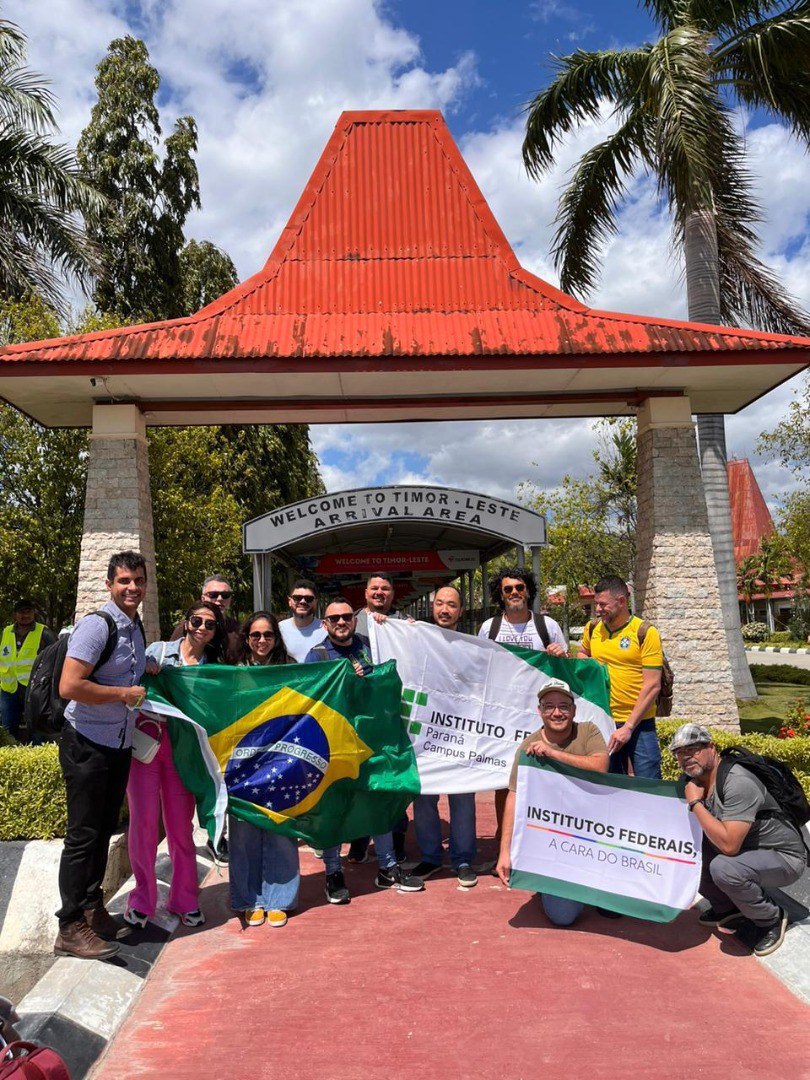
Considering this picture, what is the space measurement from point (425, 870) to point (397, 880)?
0.32 m

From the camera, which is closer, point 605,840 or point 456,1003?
point 456,1003

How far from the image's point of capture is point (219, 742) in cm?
549

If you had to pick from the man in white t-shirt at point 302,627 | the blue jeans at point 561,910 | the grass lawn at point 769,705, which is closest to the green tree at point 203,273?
the grass lawn at point 769,705

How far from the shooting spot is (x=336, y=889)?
5.60 meters

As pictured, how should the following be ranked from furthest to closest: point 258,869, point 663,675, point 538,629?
point 538,629 → point 663,675 → point 258,869

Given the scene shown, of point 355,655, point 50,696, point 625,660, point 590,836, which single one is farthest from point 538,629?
point 50,696

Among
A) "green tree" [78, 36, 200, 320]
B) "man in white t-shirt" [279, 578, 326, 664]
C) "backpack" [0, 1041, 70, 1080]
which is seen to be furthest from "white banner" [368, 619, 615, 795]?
"green tree" [78, 36, 200, 320]

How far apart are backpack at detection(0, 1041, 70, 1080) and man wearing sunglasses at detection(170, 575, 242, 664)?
326 cm

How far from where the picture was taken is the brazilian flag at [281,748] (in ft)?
17.6

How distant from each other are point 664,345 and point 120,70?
2287 centimetres

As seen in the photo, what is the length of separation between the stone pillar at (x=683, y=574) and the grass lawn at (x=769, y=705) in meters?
1.67

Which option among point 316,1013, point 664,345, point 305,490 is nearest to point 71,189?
point 664,345

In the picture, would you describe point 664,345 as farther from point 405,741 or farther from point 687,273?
point 687,273

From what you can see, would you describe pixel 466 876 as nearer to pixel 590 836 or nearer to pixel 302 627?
pixel 590 836
